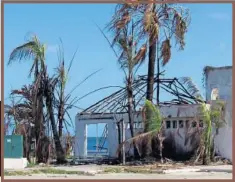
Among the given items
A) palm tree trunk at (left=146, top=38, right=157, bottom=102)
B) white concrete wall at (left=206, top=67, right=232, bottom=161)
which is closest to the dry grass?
palm tree trunk at (left=146, top=38, right=157, bottom=102)

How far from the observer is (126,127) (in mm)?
24438

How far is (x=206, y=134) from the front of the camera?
21.4 m

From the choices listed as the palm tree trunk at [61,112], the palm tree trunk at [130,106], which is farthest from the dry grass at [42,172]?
the palm tree trunk at [130,106]

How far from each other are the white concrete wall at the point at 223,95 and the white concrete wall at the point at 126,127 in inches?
44.9

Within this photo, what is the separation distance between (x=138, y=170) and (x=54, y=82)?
18.9 feet

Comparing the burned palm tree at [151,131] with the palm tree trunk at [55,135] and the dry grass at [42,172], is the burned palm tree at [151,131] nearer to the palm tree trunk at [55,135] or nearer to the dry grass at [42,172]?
the palm tree trunk at [55,135]

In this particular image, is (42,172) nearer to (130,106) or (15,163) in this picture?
(15,163)

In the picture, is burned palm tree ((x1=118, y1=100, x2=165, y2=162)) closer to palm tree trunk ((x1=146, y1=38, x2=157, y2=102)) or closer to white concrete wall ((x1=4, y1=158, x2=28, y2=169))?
palm tree trunk ((x1=146, y1=38, x2=157, y2=102))

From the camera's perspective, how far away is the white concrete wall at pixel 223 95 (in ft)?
74.5

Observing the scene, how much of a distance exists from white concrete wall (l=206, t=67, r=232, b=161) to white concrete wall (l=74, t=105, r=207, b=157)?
3.74 feet

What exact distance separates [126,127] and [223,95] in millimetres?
4216

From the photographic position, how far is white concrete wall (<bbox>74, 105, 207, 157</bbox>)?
2317cm

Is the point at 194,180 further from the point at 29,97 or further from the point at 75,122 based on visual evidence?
the point at 75,122

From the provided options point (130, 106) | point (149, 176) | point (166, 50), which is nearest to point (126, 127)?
point (130, 106)
